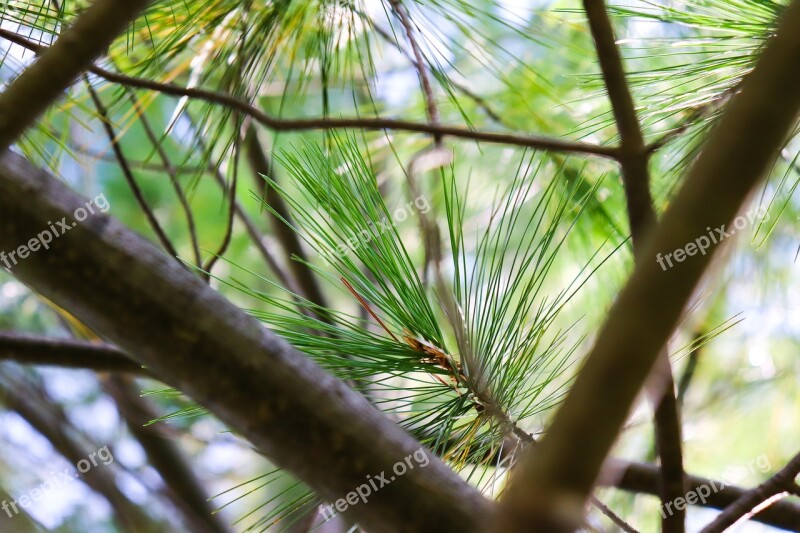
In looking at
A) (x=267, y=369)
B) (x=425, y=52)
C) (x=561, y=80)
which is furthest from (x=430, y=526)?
(x=561, y=80)

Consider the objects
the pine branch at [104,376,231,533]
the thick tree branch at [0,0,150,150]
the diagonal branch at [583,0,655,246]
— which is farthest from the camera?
the pine branch at [104,376,231,533]

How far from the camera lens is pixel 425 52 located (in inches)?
33.5

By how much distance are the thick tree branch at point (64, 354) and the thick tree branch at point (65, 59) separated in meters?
0.48

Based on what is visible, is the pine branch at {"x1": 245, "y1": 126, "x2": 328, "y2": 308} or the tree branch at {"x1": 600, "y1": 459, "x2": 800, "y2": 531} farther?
the pine branch at {"x1": 245, "y1": 126, "x2": 328, "y2": 308}

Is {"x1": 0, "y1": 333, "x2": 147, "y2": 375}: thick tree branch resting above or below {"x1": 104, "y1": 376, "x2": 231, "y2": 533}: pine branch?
below

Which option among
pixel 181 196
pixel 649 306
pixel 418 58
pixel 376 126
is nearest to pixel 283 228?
pixel 181 196

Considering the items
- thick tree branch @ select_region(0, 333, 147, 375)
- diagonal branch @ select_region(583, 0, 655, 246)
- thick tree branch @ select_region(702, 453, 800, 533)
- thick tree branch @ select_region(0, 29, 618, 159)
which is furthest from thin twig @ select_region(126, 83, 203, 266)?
thick tree branch @ select_region(702, 453, 800, 533)

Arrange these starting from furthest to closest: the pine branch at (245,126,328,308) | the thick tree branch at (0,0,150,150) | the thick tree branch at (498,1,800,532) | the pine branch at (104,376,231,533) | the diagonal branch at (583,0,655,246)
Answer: the pine branch at (104,376,231,533) → the pine branch at (245,126,328,308) → the diagonal branch at (583,0,655,246) → the thick tree branch at (0,0,150,150) → the thick tree branch at (498,1,800,532)

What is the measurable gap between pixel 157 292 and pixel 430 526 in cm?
20

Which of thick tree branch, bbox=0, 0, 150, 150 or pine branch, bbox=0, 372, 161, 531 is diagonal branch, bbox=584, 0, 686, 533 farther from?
pine branch, bbox=0, 372, 161, 531

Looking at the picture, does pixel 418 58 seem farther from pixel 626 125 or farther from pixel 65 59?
pixel 65 59

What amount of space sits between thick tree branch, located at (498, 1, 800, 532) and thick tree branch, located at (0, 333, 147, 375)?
666 millimetres

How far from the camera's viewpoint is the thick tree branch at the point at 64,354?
787 mm

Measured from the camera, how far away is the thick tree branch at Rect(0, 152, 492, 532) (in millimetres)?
402
